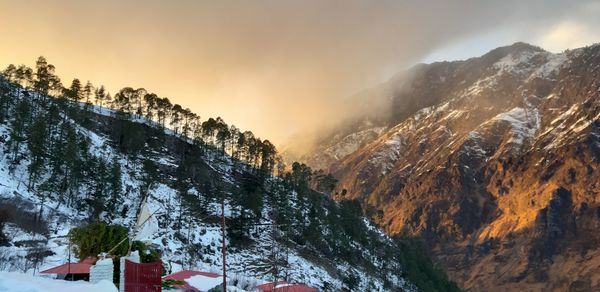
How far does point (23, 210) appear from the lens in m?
58.4

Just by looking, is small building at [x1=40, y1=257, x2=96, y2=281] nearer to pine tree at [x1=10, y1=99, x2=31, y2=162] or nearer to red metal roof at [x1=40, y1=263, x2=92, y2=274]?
red metal roof at [x1=40, y1=263, x2=92, y2=274]

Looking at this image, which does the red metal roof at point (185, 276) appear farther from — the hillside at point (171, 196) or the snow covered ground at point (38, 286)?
the snow covered ground at point (38, 286)

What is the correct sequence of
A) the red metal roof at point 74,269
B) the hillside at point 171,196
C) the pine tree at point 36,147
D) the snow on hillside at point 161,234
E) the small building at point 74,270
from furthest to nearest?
1. the pine tree at point 36,147
2. the hillside at point 171,196
3. the snow on hillside at point 161,234
4. the small building at point 74,270
5. the red metal roof at point 74,269

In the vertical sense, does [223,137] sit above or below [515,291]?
above

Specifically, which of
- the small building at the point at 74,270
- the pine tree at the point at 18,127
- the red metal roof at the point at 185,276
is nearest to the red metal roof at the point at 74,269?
the small building at the point at 74,270

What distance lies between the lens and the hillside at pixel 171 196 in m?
63.4

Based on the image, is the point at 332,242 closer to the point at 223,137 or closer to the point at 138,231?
the point at 223,137

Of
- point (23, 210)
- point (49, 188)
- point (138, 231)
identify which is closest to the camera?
point (138, 231)

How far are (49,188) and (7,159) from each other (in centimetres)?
848

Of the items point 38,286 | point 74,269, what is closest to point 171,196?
point 74,269

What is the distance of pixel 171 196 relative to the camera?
8144 cm

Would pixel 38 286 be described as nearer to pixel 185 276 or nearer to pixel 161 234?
pixel 185 276

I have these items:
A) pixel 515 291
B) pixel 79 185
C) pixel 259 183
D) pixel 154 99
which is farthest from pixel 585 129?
pixel 79 185

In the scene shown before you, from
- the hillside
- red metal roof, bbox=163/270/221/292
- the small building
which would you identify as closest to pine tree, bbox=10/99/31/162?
the hillside
